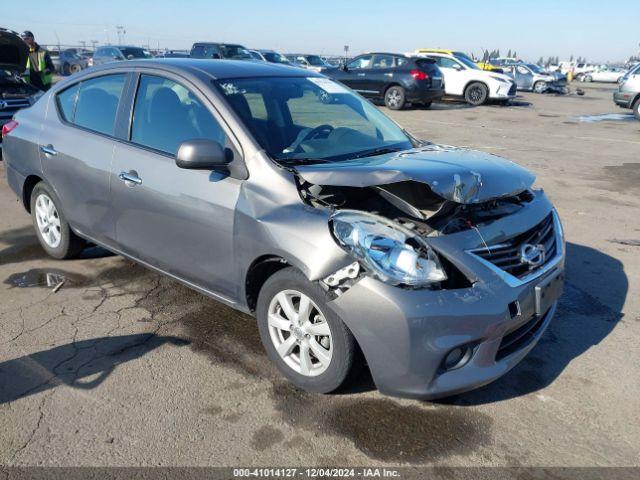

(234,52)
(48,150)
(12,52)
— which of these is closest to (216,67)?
(48,150)

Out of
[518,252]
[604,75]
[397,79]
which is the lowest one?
[604,75]

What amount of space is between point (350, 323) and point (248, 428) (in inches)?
29.5

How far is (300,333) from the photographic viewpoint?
121 inches

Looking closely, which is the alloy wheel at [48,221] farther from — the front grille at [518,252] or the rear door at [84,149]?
the front grille at [518,252]

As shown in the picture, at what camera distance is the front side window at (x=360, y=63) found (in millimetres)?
19531

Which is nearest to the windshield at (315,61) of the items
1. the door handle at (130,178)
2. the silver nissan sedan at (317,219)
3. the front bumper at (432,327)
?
the silver nissan sedan at (317,219)

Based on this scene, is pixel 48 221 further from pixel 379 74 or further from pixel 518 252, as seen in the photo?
pixel 379 74

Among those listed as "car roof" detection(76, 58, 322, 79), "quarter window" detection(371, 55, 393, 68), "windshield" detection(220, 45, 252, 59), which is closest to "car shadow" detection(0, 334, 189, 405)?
"car roof" detection(76, 58, 322, 79)

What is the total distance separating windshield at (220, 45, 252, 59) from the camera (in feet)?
71.8

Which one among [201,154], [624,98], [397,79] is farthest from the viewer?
[397,79]

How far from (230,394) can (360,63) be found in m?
18.2

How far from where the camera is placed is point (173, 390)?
316 centimetres

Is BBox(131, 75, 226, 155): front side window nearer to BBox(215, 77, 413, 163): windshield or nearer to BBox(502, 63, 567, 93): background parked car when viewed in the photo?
BBox(215, 77, 413, 163): windshield

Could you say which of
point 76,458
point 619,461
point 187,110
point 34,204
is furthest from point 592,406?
point 34,204
